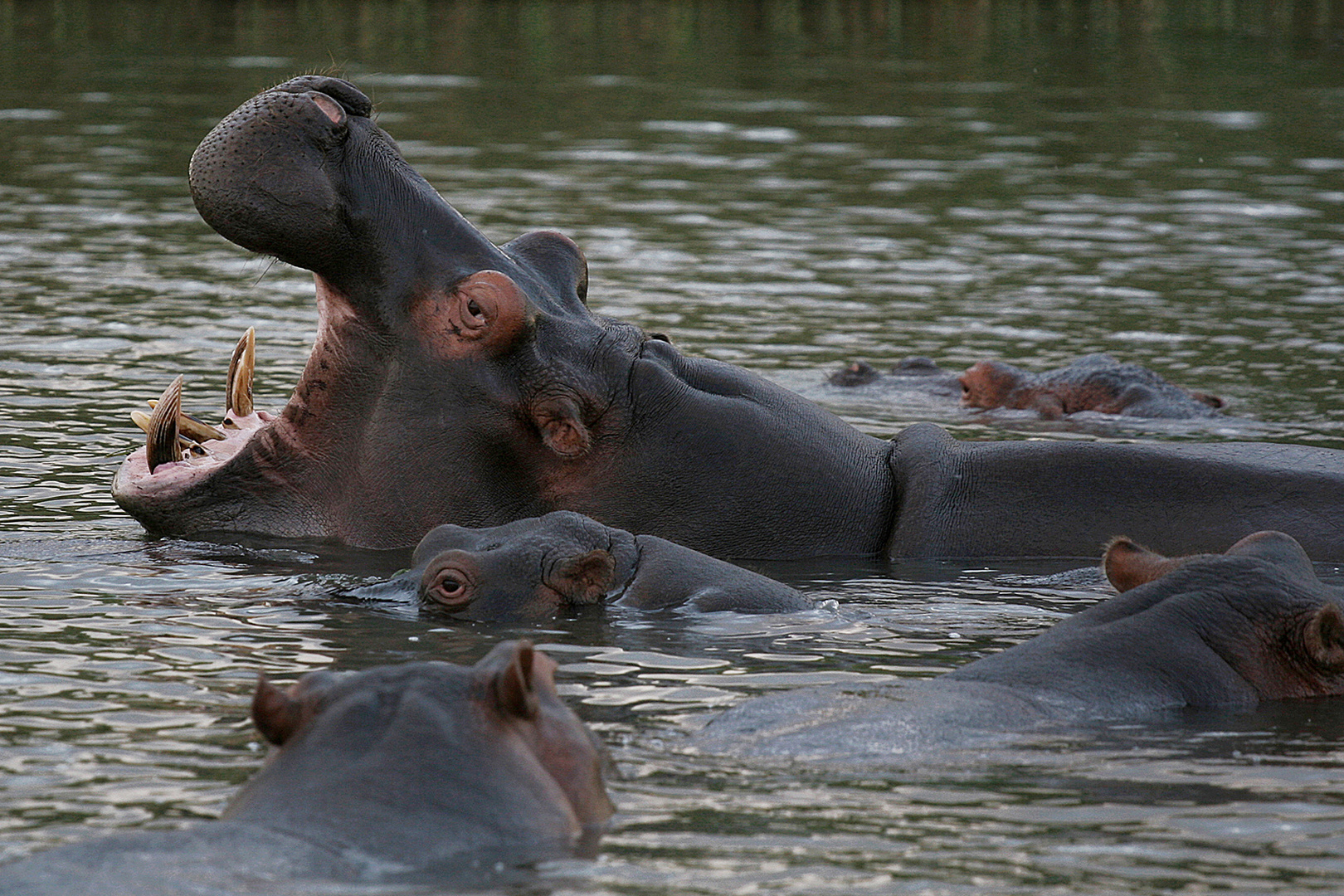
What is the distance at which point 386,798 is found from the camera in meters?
4.15

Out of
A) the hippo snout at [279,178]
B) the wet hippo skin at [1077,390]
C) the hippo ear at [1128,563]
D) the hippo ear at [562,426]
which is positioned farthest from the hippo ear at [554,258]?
the wet hippo skin at [1077,390]

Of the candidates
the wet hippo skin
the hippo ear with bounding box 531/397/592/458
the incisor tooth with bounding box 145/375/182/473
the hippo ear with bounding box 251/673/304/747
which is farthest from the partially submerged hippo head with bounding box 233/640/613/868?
the wet hippo skin

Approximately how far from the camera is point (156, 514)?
7727 millimetres

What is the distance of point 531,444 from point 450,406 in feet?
0.97

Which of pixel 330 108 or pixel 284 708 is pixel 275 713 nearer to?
pixel 284 708

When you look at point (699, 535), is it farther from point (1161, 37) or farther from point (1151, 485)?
point (1161, 37)

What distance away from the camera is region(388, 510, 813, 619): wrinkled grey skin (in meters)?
6.79

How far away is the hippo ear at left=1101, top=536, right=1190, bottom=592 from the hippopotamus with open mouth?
79 cm

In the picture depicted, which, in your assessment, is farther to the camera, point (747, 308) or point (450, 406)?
point (747, 308)

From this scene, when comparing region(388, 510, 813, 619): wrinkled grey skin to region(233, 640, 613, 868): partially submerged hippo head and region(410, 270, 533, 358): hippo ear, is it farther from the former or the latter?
region(233, 640, 613, 868): partially submerged hippo head

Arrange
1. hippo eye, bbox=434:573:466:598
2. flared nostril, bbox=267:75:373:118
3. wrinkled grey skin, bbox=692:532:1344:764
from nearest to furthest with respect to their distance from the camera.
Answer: wrinkled grey skin, bbox=692:532:1344:764
hippo eye, bbox=434:573:466:598
flared nostril, bbox=267:75:373:118

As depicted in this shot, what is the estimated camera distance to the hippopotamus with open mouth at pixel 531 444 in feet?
23.3

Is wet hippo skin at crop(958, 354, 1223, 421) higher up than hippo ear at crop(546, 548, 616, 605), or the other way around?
hippo ear at crop(546, 548, 616, 605)

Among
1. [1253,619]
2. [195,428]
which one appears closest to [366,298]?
[195,428]
